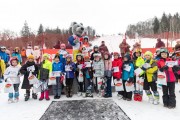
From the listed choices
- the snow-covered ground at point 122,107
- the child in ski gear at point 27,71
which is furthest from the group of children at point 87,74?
the snow-covered ground at point 122,107

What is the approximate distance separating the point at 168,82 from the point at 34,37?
141ft

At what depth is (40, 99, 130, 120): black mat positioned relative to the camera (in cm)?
582

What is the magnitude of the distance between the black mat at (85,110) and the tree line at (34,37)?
11.4 feet

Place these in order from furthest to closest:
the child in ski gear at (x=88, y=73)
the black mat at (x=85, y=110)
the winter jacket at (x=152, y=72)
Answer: the child in ski gear at (x=88, y=73), the winter jacket at (x=152, y=72), the black mat at (x=85, y=110)

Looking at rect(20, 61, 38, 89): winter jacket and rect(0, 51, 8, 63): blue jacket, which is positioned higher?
rect(0, 51, 8, 63): blue jacket

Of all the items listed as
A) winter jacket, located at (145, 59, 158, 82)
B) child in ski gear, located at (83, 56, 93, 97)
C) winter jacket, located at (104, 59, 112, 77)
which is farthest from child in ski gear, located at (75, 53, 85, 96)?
winter jacket, located at (145, 59, 158, 82)

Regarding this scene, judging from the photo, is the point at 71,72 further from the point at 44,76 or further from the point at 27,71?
the point at 27,71

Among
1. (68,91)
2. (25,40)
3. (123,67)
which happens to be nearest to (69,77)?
(68,91)

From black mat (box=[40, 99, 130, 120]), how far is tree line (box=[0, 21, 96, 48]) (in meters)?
3.48

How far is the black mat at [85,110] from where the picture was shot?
5820 mm

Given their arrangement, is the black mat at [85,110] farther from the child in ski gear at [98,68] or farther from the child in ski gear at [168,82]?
the child in ski gear at [168,82]

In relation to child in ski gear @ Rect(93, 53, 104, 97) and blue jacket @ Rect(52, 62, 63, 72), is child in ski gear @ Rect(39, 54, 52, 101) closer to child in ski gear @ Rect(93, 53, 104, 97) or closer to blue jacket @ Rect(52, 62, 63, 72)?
blue jacket @ Rect(52, 62, 63, 72)

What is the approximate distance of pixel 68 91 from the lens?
814 cm

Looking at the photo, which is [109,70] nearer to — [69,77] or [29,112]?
[69,77]
